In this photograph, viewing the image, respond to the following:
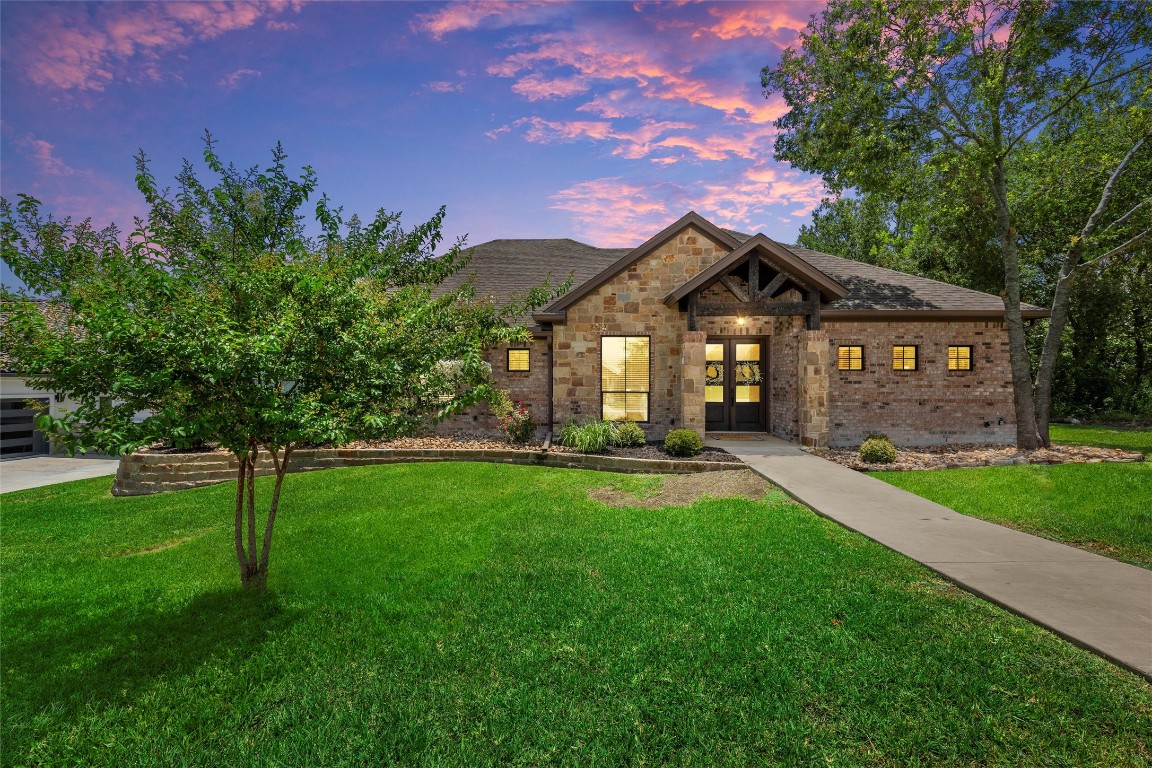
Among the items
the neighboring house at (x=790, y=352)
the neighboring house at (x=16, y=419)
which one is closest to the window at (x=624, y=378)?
the neighboring house at (x=790, y=352)

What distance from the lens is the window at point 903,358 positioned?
13.1 metres

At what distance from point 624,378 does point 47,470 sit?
1678 cm

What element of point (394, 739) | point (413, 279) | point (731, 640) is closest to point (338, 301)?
point (394, 739)

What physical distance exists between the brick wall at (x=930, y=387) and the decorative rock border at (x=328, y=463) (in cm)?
597

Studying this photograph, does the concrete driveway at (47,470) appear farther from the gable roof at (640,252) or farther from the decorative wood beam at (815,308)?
the decorative wood beam at (815,308)

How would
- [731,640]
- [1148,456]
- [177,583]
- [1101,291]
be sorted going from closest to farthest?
[731,640] → [177,583] → [1148,456] → [1101,291]

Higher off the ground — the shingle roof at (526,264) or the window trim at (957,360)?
the shingle roof at (526,264)

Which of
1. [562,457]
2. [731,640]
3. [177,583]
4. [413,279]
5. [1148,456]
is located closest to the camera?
[731,640]

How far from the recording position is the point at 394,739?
287 cm

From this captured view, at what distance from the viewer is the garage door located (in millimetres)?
15672

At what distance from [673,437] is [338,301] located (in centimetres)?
820

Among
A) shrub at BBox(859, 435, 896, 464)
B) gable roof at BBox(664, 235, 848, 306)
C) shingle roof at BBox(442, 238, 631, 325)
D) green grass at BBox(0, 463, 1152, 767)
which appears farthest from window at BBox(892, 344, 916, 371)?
green grass at BBox(0, 463, 1152, 767)

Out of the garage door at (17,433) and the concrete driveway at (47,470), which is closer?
the concrete driveway at (47,470)

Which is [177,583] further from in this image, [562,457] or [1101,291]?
[1101,291]
